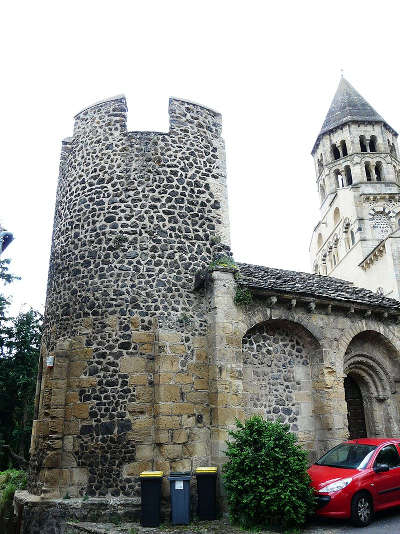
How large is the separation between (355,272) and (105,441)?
19560mm

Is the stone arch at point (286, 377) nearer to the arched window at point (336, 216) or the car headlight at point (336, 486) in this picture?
the car headlight at point (336, 486)

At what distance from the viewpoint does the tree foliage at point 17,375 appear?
23328 millimetres

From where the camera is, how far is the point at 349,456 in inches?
385

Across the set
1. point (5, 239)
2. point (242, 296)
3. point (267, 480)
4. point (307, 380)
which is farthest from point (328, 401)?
point (5, 239)

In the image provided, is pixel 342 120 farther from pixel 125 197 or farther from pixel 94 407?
pixel 94 407

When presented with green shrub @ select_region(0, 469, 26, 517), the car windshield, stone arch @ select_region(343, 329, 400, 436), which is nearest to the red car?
the car windshield

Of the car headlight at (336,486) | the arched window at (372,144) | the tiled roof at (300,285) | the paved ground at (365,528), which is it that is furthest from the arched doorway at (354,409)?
the arched window at (372,144)

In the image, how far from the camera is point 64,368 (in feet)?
35.3

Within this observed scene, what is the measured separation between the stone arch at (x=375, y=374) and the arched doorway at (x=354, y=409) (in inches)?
3.8

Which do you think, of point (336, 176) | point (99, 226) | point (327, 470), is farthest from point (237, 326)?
point (336, 176)

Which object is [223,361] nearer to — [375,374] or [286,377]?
[286,377]

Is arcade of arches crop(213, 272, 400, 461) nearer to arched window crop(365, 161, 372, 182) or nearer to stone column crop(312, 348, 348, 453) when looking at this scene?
stone column crop(312, 348, 348, 453)

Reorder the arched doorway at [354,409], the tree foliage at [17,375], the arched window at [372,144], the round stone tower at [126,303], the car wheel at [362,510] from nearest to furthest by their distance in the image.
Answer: the car wheel at [362,510]
the round stone tower at [126,303]
the arched doorway at [354,409]
the tree foliage at [17,375]
the arched window at [372,144]

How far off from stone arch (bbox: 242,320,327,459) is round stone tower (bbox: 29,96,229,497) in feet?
4.74
